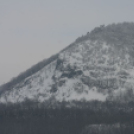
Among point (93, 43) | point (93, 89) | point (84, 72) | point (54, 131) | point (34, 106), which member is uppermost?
point (93, 43)

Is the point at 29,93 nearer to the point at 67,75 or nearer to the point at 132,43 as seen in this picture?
the point at 67,75

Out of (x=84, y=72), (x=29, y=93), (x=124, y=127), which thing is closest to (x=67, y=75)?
(x=84, y=72)

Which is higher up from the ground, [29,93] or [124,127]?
[29,93]

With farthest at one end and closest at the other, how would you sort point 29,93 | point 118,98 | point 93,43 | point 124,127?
point 93,43 → point 29,93 → point 118,98 → point 124,127

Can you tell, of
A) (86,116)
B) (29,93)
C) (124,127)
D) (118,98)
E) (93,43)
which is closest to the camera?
(124,127)

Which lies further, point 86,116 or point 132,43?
point 132,43

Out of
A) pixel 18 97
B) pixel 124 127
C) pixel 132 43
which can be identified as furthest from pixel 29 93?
pixel 132 43

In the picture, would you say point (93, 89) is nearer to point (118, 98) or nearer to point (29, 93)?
point (118, 98)
